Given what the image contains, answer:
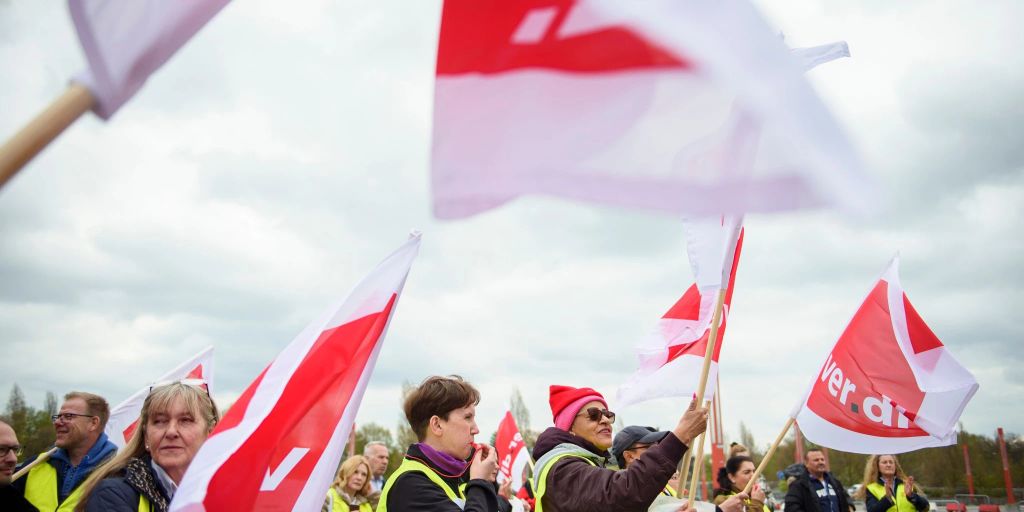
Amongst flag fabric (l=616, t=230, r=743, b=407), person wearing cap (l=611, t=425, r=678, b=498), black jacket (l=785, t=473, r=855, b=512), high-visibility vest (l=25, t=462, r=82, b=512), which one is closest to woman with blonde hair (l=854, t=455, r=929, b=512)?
black jacket (l=785, t=473, r=855, b=512)

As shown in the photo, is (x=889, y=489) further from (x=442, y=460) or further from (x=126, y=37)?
(x=126, y=37)

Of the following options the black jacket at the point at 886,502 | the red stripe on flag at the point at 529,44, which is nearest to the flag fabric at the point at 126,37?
the red stripe on flag at the point at 529,44

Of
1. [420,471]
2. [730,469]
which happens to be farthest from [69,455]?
[730,469]

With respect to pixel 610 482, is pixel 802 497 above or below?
below

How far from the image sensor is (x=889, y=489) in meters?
10.4

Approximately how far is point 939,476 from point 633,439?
52.9 meters

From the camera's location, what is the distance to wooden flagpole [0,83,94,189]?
59.4 inches

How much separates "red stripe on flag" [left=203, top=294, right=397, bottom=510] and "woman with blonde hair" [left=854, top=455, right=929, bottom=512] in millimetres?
8977

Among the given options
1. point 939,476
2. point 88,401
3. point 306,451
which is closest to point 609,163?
point 306,451

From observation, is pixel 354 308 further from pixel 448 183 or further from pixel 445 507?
pixel 448 183

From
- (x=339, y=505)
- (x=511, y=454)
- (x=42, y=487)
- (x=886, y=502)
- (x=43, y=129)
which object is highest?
(x=43, y=129)

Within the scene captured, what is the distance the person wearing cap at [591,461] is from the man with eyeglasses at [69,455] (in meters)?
3.58

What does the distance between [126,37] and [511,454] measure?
1330cm

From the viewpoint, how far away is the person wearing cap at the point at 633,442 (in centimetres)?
491
